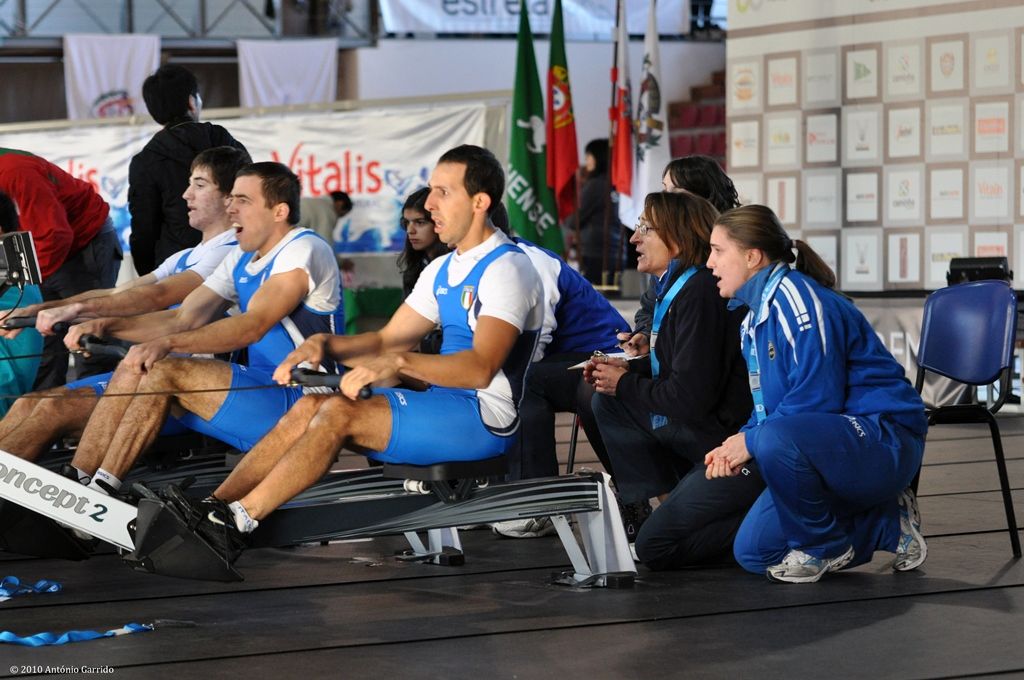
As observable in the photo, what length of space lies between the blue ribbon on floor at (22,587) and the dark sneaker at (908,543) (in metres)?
2.10

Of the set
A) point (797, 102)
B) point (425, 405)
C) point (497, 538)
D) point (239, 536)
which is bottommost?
point (497, 538)

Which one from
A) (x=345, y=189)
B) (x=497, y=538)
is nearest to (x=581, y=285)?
(x=497, y=538)

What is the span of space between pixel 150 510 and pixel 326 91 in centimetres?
1259

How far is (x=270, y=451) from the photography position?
11.0ft

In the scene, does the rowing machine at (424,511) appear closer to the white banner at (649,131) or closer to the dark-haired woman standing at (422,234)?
the dark-haired woman standing at (422,234)

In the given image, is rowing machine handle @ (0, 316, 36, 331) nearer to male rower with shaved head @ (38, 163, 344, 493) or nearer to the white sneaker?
male rower with shaved head @ (38, 163, 344, 493)

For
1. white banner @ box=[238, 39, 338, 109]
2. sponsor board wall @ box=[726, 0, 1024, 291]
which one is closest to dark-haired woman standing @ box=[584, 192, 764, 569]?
sponsor board wall @ box=[726, 0, 1024, 291]

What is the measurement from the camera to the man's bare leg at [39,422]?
12.6ft

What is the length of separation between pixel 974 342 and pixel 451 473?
169 cm

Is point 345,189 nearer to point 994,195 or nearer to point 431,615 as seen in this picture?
point 994,195

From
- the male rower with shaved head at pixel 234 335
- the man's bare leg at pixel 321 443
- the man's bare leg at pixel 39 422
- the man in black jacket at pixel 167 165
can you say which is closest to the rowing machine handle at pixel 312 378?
the man's bare leg at pixel 321 443

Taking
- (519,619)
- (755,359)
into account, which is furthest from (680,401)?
(519,619)

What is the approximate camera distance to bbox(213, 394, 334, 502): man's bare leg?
11.0 feet

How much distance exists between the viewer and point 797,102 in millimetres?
7902
